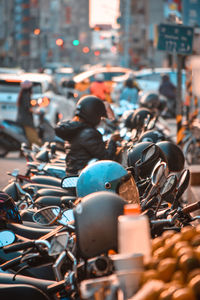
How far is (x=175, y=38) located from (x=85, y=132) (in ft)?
18.0

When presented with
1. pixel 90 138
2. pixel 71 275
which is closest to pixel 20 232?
pixel 71 275

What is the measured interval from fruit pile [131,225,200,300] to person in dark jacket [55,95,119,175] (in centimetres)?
362

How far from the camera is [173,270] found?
2.60 m

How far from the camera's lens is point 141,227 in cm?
244

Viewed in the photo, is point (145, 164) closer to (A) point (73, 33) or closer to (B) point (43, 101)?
(B) point (43, 101)

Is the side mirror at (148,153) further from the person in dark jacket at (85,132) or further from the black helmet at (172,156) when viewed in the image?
the person in dark jacket at (85,132)

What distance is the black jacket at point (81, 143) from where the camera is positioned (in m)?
6.52

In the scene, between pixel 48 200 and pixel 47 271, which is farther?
pixel 48 200

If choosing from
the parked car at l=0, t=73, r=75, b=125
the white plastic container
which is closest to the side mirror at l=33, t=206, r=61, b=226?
the white plastic container

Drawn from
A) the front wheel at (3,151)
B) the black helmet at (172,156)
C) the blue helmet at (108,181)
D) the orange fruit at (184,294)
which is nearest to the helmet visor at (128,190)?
the blue helmet at (108,181)

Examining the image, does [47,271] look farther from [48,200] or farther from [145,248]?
[48,200]

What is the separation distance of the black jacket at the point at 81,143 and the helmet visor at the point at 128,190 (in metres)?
2.59

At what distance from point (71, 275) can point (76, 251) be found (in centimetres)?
19

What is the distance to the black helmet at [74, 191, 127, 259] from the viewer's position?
2.82m
